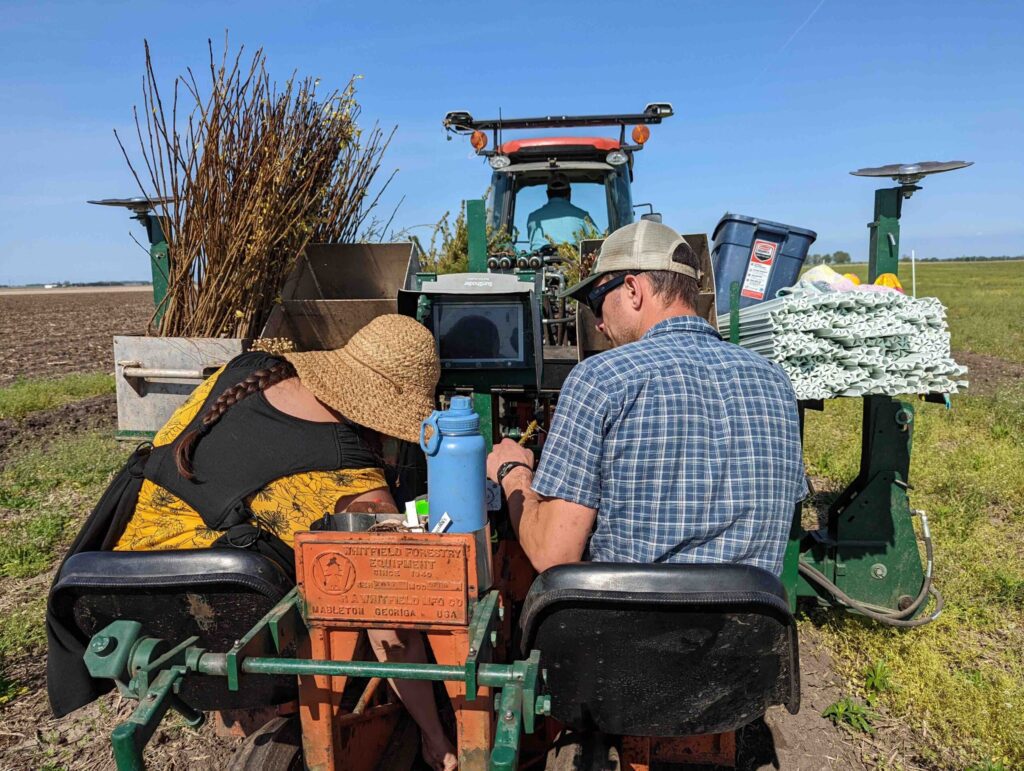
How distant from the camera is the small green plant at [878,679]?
3215mm

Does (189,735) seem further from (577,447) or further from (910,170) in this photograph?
(910,170)

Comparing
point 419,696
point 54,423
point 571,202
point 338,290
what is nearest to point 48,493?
point 54,423

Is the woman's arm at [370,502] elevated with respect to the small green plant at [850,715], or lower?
elevated

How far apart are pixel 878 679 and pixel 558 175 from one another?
13.6 feet

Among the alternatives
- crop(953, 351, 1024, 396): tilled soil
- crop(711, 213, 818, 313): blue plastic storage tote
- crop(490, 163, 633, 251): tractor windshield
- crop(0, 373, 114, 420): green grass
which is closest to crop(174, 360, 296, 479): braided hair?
crop(711, 213, 818, 313): blue plastic storage tote

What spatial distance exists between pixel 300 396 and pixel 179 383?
4.10 ft

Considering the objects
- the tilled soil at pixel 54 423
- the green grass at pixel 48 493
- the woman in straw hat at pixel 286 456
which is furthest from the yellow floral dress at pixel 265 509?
the tilled soil at pixel 54 423

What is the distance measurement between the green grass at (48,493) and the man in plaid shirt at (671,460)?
402 cm

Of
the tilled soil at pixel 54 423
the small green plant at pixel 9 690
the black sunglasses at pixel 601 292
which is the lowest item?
the small green plant at pixel 9 690

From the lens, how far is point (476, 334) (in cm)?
309

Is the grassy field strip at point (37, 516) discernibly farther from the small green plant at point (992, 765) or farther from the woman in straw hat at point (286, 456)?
the small green plant at point (992, 765)

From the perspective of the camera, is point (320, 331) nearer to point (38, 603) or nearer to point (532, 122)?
point (38, 603)

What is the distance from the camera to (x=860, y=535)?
3402 millimetres

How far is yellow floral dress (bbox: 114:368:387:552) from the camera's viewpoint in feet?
6.63
